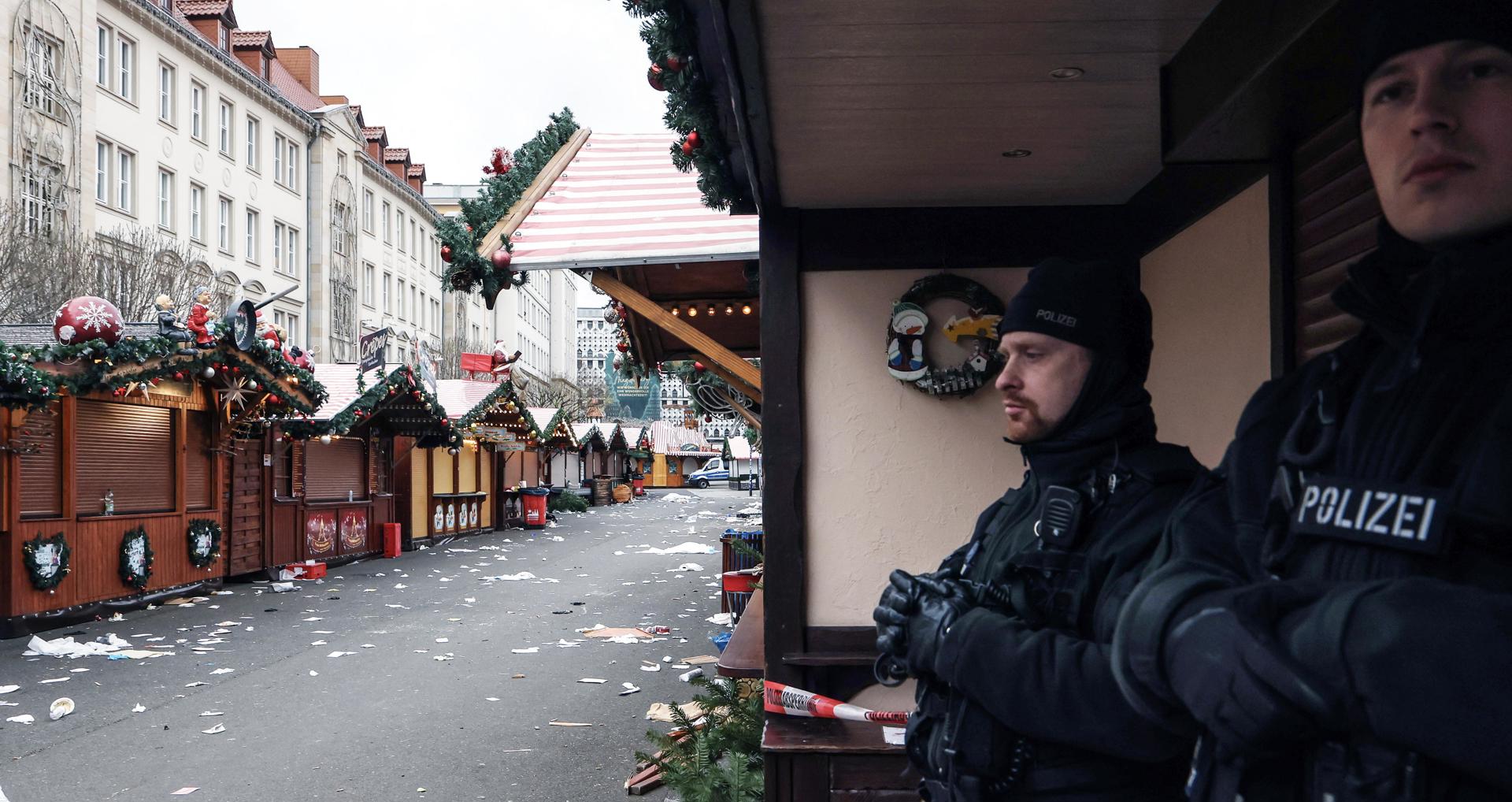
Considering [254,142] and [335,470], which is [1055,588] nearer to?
[335,470]

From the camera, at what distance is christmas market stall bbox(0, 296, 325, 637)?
11.5 metres

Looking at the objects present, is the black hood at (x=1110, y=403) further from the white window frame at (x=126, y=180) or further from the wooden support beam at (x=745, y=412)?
the white window frame at (x=126, y=180)

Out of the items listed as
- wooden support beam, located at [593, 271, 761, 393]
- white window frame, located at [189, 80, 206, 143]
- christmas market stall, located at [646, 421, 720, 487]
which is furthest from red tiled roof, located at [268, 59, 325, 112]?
wooden support beam, located at [593, 271, 761, 393]

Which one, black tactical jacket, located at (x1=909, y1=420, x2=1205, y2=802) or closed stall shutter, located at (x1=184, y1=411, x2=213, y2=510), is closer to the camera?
black tactical jacket, located at (x1=909, y1=420, x2=1205, y2=802)

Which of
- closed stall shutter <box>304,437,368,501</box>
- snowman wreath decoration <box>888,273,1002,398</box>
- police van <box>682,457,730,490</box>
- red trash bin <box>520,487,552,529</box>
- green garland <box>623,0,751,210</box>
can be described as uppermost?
green garland <box>623,0,751,210</box>

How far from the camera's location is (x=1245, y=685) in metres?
1.16

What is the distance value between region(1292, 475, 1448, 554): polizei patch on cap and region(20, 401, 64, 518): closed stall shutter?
1348 centimetres

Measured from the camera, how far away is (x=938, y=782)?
2072mm

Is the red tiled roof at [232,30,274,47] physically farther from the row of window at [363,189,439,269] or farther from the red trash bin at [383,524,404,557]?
the red trash bin at [383,524,404,557]

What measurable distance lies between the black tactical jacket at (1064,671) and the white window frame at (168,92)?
3779 cm

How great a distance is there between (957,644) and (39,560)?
41.8 feet

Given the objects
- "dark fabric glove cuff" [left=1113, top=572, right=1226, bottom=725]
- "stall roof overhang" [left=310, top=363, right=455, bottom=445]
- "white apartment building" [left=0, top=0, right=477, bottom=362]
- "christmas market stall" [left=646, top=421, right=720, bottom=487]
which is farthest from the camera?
"christmas market stall" [left=646, top=421, right=720, bottom=487]

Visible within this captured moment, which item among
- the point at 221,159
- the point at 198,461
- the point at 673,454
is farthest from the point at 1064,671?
the point at 673,454

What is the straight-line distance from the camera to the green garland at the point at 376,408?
17469 mm
